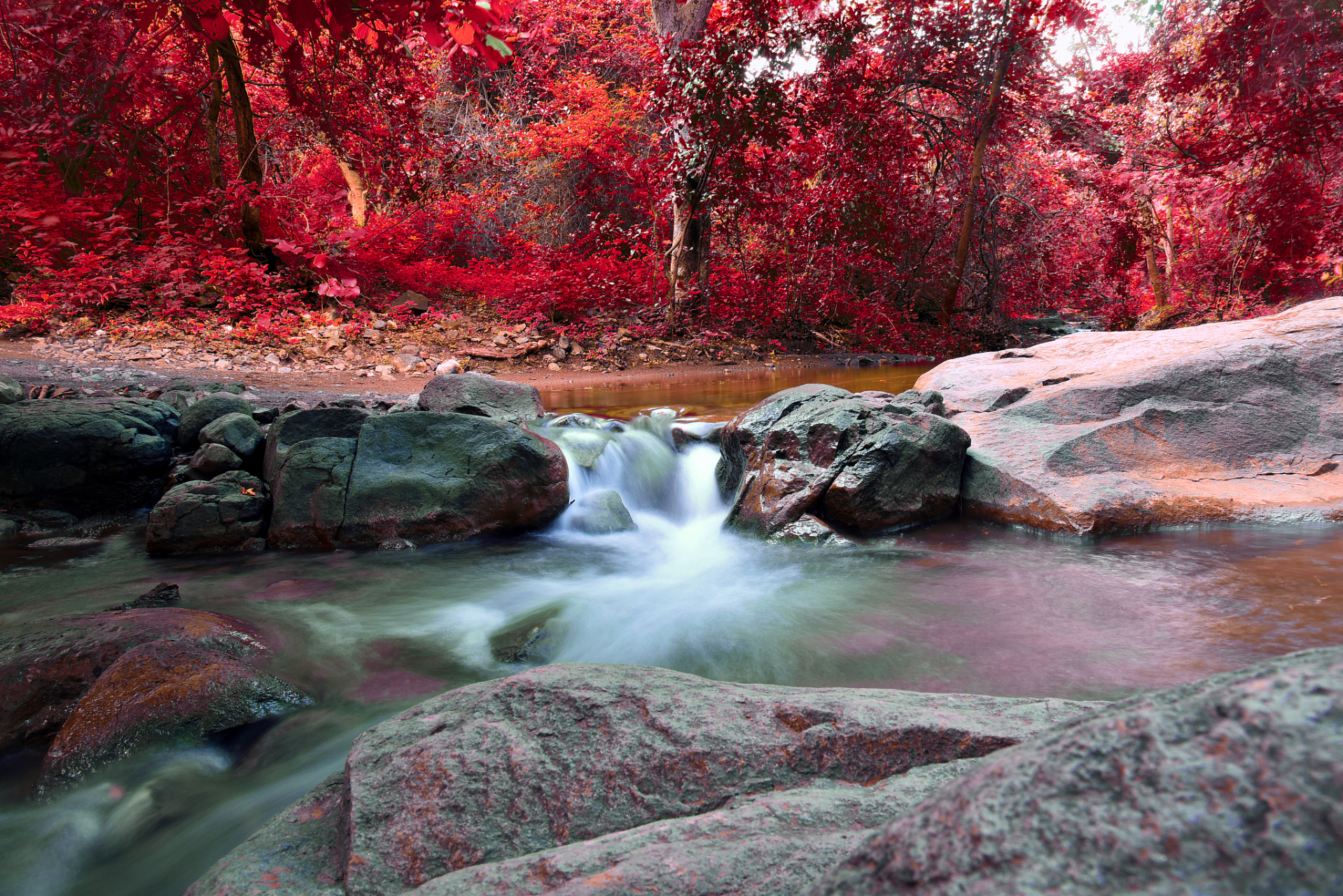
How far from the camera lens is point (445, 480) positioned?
14.9 ft

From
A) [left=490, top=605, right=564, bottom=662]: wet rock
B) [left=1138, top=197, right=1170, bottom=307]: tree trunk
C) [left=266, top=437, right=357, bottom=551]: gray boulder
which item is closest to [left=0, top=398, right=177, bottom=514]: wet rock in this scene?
[left=266, top=437, right=357, bottom=551]: gray boulder

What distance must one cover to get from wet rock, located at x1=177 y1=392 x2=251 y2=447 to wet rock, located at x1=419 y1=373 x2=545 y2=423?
1399mm

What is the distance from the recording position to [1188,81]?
30.9ft

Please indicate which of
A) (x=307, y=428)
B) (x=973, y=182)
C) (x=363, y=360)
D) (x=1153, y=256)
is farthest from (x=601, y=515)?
(x=1153, y=256)

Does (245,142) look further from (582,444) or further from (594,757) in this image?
(594,757)

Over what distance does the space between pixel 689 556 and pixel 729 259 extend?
10.0m

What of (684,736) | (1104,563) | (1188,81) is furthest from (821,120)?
(684,736)

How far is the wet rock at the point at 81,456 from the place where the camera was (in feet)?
14.6

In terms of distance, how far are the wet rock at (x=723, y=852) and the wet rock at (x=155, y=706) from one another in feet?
5.47

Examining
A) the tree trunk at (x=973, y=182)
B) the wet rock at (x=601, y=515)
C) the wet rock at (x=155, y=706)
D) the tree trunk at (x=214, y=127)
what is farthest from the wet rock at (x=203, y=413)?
the tree trunk at (x=973, y=182)

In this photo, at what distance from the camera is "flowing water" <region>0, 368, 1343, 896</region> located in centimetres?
202

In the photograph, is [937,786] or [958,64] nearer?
[937,786]

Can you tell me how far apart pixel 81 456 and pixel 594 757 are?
4972 mm

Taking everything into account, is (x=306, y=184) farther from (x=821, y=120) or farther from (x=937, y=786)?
(x=937, y=786)
